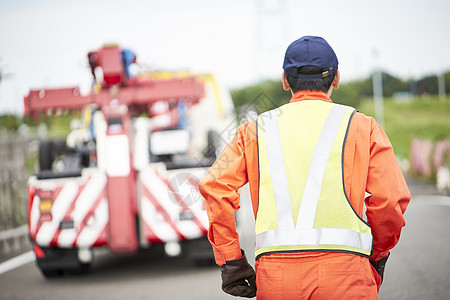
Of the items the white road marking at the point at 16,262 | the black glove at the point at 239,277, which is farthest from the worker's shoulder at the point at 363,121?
the white road marking at the point at 16,262

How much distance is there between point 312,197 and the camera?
105 inches

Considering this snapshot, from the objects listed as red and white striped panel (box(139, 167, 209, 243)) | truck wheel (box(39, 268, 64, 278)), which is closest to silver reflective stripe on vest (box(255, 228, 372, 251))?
red and white striped panel (box(139, 167, 209, 243))

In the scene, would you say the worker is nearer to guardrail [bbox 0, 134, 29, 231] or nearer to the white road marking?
the white road marking

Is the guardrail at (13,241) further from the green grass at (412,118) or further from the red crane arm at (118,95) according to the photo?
the green grass at (412,118)

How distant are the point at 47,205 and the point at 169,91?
189cm

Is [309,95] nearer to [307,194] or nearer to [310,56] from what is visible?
[310,56]

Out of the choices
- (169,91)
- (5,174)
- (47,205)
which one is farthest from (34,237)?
(5,174)

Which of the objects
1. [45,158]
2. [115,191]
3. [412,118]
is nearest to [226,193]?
[115,191]

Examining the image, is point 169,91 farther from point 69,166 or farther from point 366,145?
point 366,145

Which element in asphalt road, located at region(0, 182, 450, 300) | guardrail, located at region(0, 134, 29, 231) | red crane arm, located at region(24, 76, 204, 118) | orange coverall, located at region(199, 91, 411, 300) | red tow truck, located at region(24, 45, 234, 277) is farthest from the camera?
guardrail, located at region(0, 134, 29, 231)

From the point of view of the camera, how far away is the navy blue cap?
2865mm

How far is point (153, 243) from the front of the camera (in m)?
7.71

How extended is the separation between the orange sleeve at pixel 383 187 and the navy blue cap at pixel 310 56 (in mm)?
324

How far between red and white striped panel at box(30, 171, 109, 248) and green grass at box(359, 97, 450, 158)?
60.8 meters
